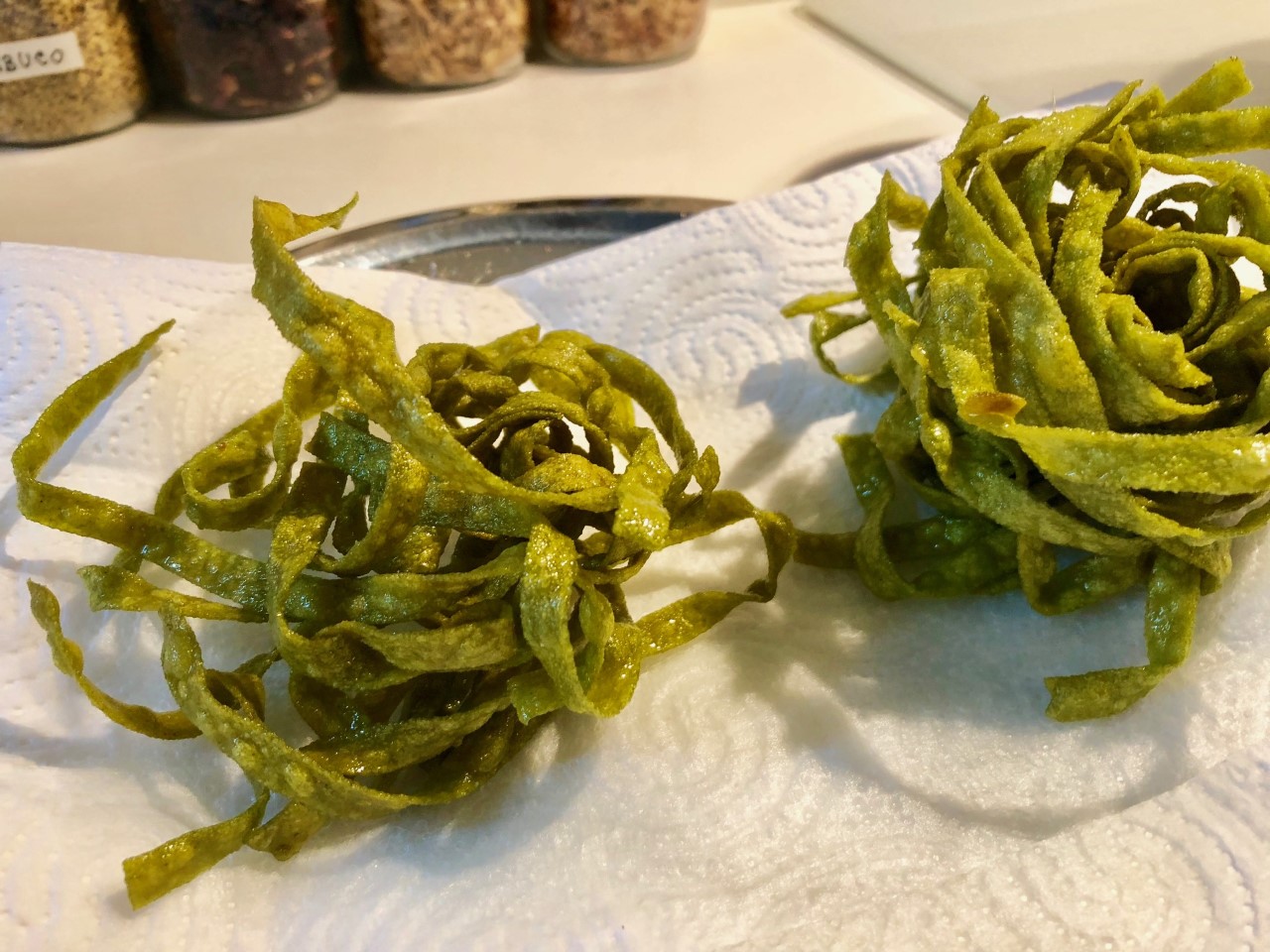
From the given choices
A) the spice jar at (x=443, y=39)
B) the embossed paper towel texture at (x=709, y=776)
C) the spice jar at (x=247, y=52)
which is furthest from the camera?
the spice jar at (x=443, y=39)

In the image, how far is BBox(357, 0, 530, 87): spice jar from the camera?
4.30 ft

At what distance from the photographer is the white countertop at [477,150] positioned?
4.01 ft

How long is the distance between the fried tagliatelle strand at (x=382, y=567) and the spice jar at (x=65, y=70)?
0.67m

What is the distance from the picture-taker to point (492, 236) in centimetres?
111

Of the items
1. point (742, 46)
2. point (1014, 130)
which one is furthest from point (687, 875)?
point (742, 46)

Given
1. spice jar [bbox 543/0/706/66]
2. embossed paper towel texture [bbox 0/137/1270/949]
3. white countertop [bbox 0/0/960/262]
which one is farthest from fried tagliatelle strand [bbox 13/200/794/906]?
spice jar [bbox 543/0/706/66]

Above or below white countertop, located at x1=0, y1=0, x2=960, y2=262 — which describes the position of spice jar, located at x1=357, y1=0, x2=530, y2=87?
above

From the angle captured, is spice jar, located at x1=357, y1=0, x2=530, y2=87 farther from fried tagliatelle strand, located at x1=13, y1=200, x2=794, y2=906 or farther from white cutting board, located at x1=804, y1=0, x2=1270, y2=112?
fried tagliatelle strand, located at x1=13, y1=200, x2=794, y2=906

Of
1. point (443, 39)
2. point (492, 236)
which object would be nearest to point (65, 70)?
point (443, 39)

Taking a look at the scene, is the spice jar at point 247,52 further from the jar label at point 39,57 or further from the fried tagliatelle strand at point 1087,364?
the fried tagliatelle strand at point 1087,364

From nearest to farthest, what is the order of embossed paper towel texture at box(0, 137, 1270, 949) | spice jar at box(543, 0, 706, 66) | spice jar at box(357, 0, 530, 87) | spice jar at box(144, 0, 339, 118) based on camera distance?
embossed paper towel texture at box(0, 137, 1270, 949)
spice jar at box(144, 0, 339, 118)
spice jar at box(357, 0, 530, 87)
spice jar at box(543, 0, 706, 66)

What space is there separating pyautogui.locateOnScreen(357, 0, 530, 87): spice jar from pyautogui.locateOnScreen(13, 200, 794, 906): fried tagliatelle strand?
32.9 inches

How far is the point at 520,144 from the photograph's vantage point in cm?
139

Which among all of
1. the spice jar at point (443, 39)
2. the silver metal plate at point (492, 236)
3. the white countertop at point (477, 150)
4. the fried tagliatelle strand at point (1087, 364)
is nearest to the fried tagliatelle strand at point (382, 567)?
the fried tagliatelle strand at point (1087, 364)
